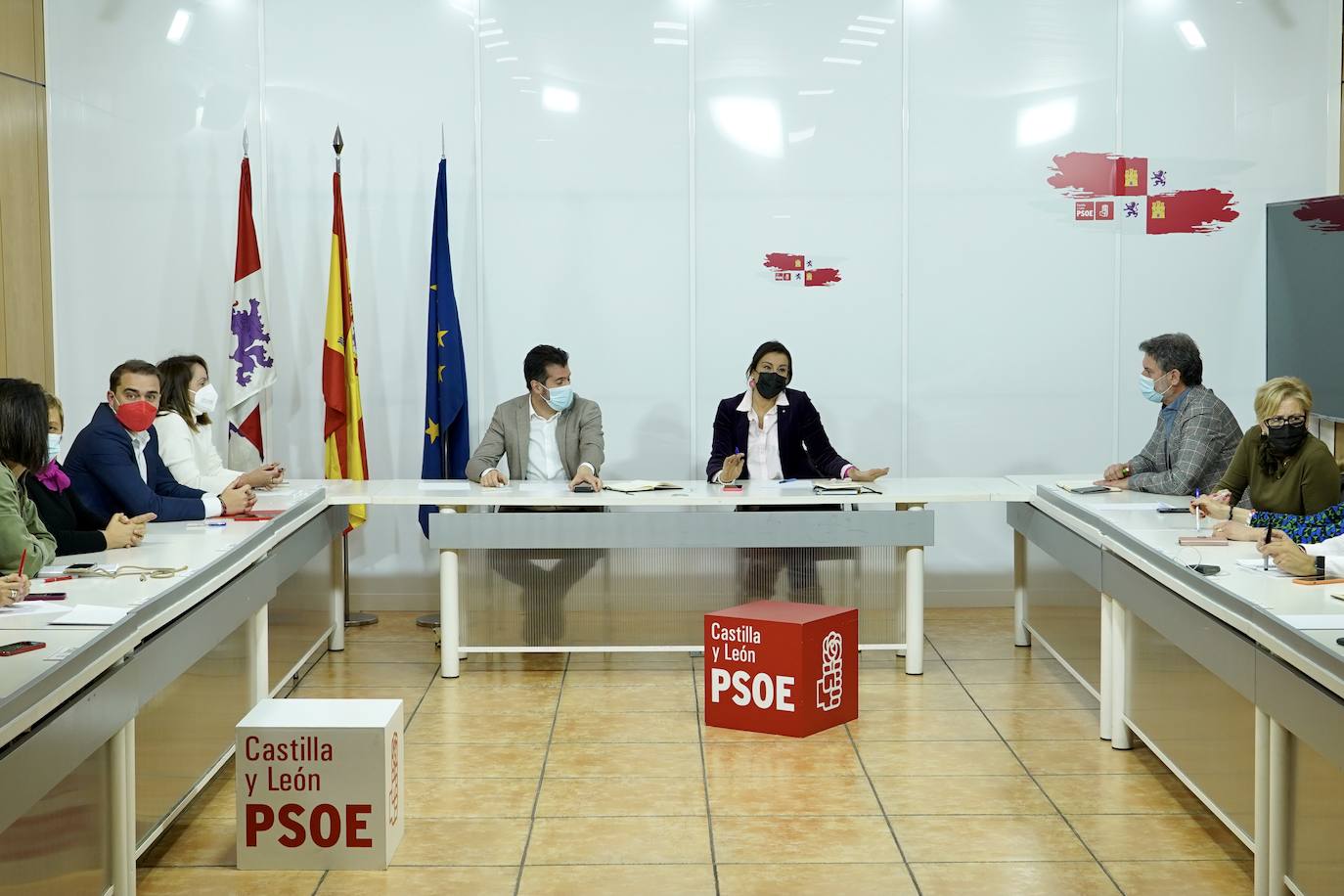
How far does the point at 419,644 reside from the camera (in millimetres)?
6172

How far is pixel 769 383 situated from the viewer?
5.90 metres

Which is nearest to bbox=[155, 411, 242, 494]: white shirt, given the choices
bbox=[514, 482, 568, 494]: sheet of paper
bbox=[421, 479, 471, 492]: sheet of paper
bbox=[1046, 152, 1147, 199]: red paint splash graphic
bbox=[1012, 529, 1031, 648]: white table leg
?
bbox=[421, 479, 471, 492]: sheet of paper

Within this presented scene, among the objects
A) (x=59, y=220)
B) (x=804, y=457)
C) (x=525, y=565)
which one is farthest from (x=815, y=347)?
(x=59, y=220)

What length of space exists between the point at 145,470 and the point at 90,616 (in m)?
1.69

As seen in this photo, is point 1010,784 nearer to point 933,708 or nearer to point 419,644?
point 933,708

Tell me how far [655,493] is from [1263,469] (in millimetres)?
2306

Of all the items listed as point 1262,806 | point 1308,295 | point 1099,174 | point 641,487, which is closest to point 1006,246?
point 1099,174

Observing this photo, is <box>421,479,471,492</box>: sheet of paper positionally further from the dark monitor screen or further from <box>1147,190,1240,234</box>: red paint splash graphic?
the dark monitor screen

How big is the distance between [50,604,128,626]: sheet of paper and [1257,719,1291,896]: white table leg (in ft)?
8.72

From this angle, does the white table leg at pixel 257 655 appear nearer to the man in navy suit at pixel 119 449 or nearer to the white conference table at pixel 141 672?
the white conference table at pixel 141 672

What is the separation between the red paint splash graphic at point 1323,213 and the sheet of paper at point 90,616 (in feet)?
18.0

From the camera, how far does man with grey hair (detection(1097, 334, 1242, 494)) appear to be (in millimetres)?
5121

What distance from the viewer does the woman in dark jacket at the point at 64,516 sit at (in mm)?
4012

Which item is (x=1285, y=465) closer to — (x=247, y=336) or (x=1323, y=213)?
(x=1323, y=213)
